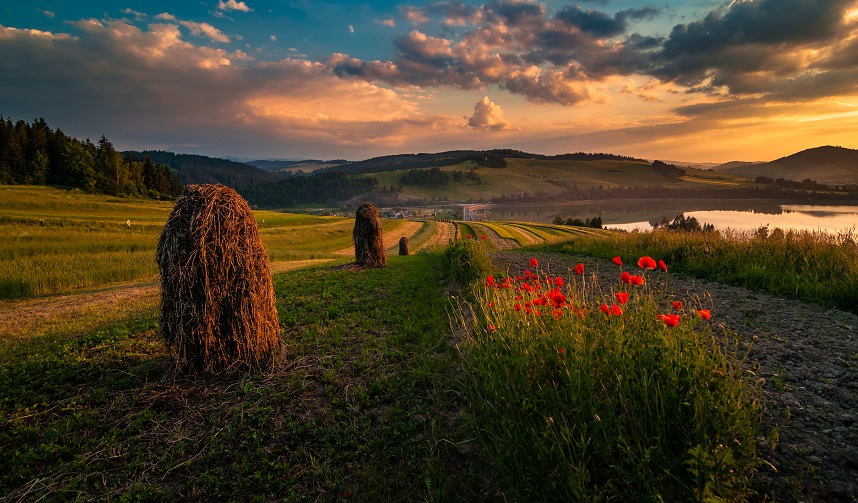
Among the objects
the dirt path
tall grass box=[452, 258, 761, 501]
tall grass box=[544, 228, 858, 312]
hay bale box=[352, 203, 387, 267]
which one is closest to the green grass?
tall grass box=[452, 258, 761, 501]

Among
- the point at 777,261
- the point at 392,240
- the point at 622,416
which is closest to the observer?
the point at 622,416

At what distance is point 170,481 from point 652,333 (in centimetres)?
525

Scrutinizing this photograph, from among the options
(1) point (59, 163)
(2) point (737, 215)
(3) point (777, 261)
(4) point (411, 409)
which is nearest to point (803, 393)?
(4) point (411, 409)

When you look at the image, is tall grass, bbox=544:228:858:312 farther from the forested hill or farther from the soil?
the forested hill

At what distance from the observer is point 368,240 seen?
758 inches

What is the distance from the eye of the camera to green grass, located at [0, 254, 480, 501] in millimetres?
3922

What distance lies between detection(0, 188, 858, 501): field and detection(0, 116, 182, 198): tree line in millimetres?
61022

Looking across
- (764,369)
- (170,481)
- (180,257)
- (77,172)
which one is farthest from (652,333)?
(77,172)

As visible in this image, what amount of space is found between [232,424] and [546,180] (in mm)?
186890

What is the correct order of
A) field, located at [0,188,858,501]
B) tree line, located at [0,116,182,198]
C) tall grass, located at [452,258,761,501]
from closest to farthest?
1. tall grass, located at [452,258,761,501]
2. field, located at [0,188,858,501]
3. tree line, located at [0,116,182,198]

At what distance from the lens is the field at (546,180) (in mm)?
160000

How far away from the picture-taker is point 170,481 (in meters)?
4.03

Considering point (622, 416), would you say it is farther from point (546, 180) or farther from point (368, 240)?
point (546, 180)

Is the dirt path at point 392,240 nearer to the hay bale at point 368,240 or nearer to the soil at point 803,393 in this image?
the hay bale at point 368,240
